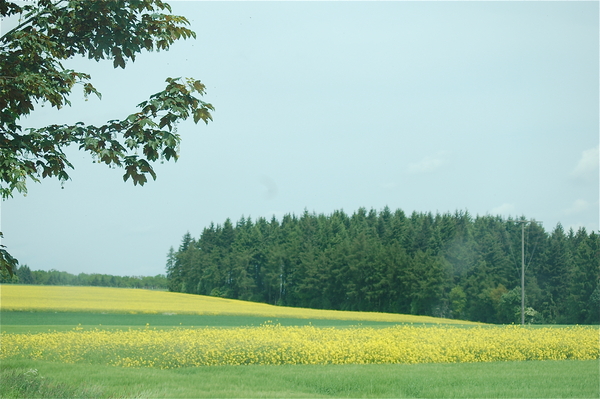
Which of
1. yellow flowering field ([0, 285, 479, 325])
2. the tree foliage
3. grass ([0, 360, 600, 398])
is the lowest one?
yellow flowering field ([0, 285, 479, 325])

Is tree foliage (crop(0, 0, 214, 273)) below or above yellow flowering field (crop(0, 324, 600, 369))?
above

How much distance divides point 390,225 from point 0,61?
7800 centimetres

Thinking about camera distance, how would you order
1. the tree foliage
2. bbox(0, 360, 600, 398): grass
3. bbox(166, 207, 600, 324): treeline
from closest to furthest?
the tree foliage → bbox(0, 360, 600, 398): grass → bbox(166, 207, 600, 324): treeline

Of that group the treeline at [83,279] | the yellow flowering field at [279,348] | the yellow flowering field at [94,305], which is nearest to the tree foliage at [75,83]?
the treeline at [83,279]

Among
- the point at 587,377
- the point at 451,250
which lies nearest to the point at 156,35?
the point at 587,377

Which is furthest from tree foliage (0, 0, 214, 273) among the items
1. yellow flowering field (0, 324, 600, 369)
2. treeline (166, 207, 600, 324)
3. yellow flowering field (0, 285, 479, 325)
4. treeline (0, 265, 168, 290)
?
treeline (166, 207, 600, 324)

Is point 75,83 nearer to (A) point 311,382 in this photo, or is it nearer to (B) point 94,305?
(A) point 311,382

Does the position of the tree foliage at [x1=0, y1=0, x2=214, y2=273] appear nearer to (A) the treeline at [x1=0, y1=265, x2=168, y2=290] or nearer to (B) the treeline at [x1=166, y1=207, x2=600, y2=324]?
(A) the treeline at [x1=0, y1=265, x2=168, y2=290]

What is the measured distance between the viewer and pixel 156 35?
6.67 meters

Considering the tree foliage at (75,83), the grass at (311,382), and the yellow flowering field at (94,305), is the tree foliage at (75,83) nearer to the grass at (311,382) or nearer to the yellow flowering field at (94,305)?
the grass at (311,382)

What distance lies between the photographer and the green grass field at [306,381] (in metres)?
8.80

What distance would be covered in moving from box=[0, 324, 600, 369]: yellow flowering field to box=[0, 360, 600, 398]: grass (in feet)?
3.94

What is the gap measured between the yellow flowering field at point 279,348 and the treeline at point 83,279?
97.2 inches

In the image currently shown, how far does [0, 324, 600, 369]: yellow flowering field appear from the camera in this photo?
14.1 m
